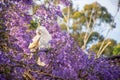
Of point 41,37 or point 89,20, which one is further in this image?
point 89,20

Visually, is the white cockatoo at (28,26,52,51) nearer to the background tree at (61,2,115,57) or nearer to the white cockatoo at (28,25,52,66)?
the white cockatoo at (28,25,52,66)

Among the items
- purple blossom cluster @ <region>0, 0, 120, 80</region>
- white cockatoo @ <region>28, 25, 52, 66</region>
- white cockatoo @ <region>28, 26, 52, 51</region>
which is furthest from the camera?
white cockatoo @ <region>28, 26, 52, 51</region>

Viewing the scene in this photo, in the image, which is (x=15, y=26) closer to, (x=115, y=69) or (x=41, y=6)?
(x=41, y=6)

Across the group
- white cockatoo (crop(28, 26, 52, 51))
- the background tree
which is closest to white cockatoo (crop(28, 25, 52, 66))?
white cockatoo (crop(28, 26, 52, 51))

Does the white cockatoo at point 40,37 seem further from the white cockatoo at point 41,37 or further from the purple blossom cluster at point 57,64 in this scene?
the purple blossom cluster at point 57,64

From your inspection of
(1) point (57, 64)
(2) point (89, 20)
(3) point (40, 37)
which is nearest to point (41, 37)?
(3) point (40, 37)

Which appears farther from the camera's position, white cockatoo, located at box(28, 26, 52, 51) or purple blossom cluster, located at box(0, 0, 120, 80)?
white cockatoo, located at box(28, 26, 52, 51)

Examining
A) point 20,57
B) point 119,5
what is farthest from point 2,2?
point 119,5

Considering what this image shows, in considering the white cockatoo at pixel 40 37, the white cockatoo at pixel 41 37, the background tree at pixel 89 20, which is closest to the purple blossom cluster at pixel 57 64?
the white cockatoo at pixel 40 37

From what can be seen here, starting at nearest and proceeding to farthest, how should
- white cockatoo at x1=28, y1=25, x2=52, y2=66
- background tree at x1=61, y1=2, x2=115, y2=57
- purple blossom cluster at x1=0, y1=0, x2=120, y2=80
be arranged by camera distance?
purple blossom cluster at x1=0, y1=0, x2=120, y2=80
white cockatoo at x1=28, y1=25, x2=52, y2=66
background tree at x1=61, y1=2, x2=115, y2=57

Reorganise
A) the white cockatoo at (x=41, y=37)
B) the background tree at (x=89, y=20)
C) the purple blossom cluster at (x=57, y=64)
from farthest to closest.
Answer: the background tree at (x=89, y=20)
the white cockatoo at (x=41, y=37)
the purple blossom cluster at (x=57, y=64)

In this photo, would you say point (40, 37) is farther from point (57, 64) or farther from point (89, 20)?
point (89, 20)

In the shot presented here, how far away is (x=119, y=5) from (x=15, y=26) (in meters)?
27.1

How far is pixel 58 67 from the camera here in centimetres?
568
